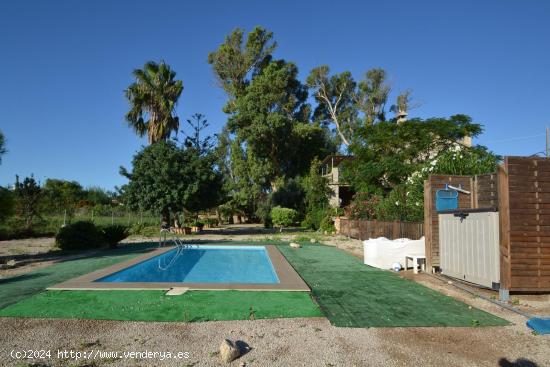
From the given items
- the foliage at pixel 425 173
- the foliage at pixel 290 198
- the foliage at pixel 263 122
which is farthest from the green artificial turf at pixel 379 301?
the foliage at pixel 263 122

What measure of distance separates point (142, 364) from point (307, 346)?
1943 mm

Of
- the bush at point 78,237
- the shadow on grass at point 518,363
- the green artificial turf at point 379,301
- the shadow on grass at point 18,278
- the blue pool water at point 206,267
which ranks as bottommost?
the blue pool water at point 206,267

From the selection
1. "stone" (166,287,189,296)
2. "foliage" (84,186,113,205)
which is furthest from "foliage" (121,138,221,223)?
"foliage" (84,186,113,205)

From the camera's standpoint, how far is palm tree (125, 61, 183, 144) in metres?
25.5

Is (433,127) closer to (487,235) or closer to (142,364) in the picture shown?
(487,235)

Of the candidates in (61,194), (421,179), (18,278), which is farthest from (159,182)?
(61,194)

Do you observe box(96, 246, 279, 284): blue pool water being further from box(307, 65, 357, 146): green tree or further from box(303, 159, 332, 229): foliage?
box(307, 65, 357, 146): green tree

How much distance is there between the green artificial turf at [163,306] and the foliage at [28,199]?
1987 centimetres

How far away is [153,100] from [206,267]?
15763mm

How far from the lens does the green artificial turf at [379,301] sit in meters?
5.84

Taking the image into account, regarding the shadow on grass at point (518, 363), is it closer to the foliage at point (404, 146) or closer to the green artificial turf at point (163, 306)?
the green artificial turf at point (163, 306)

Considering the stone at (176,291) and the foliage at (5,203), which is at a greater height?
the foliage at (5,203)

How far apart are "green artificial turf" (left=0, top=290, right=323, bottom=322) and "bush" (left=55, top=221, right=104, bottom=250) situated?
9.28 meters

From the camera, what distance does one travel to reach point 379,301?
23.2 ft
